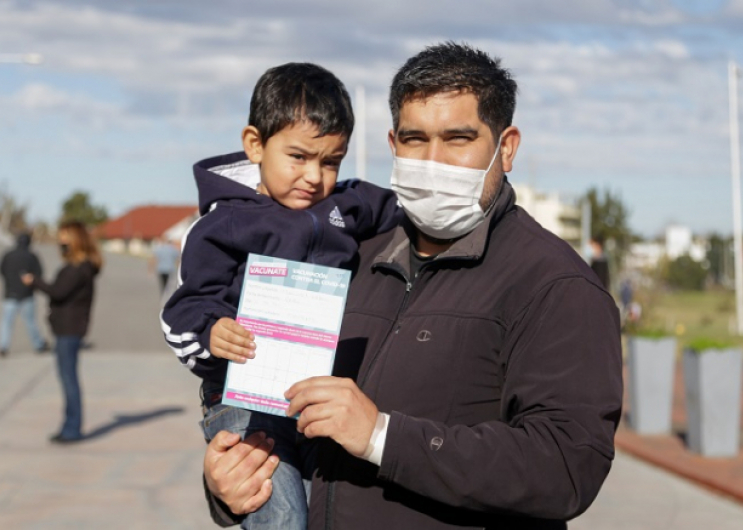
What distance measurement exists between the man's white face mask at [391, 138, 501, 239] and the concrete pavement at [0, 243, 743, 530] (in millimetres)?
5490

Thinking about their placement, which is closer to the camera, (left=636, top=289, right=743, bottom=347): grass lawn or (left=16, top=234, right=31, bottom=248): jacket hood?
(left=16, top=234, right=31, bottom=248): jacket hood

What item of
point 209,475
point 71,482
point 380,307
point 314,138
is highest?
point 314,138

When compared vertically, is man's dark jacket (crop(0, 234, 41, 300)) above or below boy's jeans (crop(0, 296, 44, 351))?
above

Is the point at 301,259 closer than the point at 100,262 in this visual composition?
Yes

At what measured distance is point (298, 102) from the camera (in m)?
3.13

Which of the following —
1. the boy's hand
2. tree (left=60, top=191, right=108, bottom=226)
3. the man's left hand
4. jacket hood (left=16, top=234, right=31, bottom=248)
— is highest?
tree (left=60, top=191, right=108, bottom=226)

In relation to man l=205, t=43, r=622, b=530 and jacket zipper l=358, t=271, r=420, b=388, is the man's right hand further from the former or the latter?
jacket zipper l=358, t=271, r=420, b=388

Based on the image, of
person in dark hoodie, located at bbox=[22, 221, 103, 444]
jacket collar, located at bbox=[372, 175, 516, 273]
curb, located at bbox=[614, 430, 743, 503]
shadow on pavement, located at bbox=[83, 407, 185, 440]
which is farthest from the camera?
shadow on pavement, located at bbox=[83, 407, 185, 440]

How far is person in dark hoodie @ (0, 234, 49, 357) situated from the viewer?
17.1m

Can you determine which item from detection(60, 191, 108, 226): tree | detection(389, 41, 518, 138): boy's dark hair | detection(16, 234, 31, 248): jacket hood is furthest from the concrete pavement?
detection(60, 191, 108, 226): tree

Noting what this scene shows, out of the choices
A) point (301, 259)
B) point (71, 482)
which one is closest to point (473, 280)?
point (301, 259)

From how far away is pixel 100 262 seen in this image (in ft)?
36.7

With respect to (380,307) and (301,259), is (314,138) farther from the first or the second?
(380,307)

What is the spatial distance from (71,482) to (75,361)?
199cm
